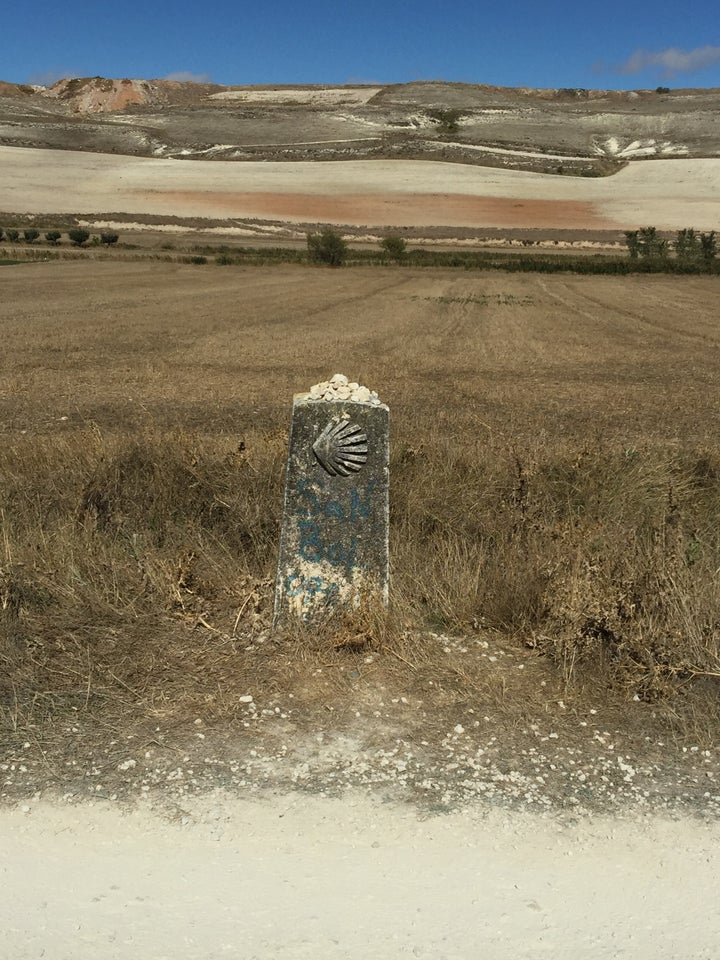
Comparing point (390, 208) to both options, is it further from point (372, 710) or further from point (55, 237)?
point (372, 710)

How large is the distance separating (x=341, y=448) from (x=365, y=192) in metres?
72.7

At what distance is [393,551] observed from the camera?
511cm

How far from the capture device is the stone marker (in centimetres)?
400

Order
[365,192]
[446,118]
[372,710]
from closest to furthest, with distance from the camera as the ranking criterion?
[372,710], [365,192], [446,118]

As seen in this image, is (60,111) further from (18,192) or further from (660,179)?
(660,179)

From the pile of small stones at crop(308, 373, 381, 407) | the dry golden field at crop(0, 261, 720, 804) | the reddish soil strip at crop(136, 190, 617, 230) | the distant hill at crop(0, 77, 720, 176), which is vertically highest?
the distant hill at crop(0, 77, 720, 176)

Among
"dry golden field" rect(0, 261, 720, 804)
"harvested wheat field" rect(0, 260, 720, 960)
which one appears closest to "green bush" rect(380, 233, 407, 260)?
"dry golden field" rect(0, 261, 720, 804)

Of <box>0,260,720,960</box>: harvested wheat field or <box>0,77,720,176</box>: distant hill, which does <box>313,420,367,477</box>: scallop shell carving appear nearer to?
<box>0,260,720,960</box>: harvested wheat field

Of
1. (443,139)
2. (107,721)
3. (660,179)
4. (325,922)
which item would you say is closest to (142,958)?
(325,922)

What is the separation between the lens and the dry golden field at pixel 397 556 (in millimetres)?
3777

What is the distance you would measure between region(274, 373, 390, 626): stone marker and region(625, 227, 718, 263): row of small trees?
46723mm

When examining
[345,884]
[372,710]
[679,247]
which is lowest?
[345,884]

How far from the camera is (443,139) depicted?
95188 millimetres

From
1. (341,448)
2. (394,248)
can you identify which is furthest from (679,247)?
(341,448)
